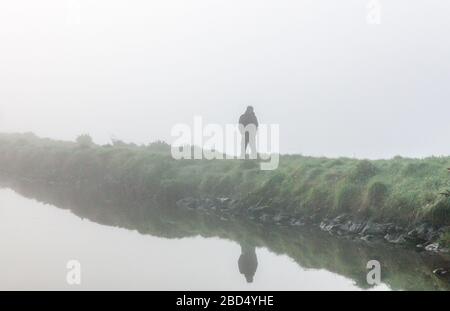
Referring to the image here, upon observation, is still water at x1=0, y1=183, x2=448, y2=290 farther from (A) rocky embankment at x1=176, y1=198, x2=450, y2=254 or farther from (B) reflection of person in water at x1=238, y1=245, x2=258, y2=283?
(A) rocky embankment at x1=176, y1=198, x2=450, y2=254

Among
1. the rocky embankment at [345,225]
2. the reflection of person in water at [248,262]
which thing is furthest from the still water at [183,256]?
the rocky embankment at [345,225]

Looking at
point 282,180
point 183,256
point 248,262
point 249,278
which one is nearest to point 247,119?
point 282,180

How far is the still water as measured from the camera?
15.3 meters

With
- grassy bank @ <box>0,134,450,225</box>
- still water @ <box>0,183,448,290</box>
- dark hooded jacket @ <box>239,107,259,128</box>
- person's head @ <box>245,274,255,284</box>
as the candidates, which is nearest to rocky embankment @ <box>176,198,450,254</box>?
grassy bank @ <box>0,134,450,225</box>

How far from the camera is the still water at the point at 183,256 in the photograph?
15.3m

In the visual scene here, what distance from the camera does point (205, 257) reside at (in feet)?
62.0

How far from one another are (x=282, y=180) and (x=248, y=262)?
1125cm

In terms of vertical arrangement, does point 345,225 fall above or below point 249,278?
above

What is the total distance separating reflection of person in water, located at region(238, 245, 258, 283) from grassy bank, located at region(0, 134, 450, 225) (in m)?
5.49

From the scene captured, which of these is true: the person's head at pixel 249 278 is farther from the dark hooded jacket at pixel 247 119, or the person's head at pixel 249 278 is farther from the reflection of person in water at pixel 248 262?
the dark hooded jacket at pixel 247 119

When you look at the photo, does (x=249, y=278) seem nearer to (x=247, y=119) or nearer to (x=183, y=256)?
(x=183, y=256)

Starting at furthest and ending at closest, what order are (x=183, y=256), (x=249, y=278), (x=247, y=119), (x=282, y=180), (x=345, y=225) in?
(x=247, y=119) → (x=282, y=180) → (x=345, y=225) → (x=183, y=256) → (x=249, y=278)

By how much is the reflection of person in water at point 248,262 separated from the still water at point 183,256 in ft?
0.10

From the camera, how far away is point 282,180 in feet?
95.9
